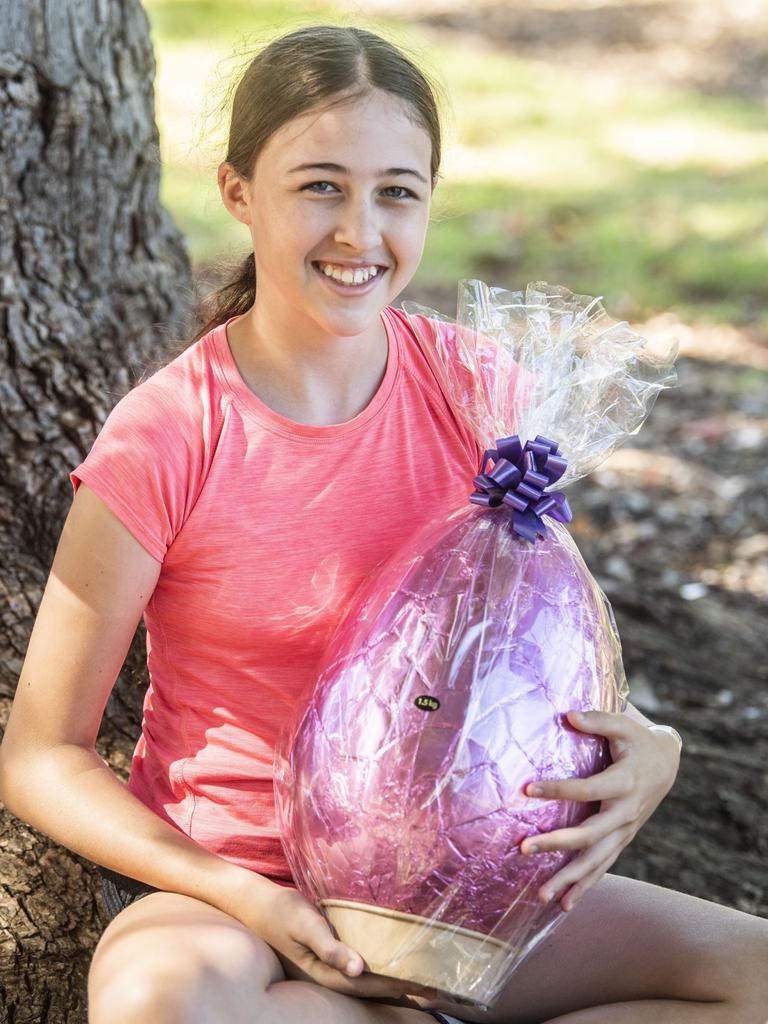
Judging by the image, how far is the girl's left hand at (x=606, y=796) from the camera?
196cm

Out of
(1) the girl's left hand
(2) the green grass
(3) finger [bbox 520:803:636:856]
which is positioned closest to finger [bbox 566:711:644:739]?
A: (1) the girl's left hand

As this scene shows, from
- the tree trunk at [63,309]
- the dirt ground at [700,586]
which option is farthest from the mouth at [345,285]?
the dirt ground at [700,586]

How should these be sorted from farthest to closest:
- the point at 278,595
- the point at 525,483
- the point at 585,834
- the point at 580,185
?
the point at 580,185, the point at 278,595, the point at 525,483, the point at 585,834

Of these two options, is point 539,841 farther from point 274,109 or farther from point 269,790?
point 274,109

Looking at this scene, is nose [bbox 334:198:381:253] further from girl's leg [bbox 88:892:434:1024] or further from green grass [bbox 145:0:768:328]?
green grass [bbox 145:0:768:328]

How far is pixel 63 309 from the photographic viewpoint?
3.08 metres

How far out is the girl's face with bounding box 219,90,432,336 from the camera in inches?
84.7

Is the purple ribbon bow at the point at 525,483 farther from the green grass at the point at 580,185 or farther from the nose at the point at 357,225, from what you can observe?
the green grass at the point at 580,185

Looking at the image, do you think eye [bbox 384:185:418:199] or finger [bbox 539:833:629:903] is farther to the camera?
eye [bbox 384:185:418:199]

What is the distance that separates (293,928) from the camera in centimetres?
199

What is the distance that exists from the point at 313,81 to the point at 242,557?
80 centimetres

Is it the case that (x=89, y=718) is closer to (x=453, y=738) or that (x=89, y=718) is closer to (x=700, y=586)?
(x=453, y=738)

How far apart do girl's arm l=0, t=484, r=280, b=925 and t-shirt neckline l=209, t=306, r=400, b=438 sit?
1.05 feet

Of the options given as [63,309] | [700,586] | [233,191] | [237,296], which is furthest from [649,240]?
[233,191]
